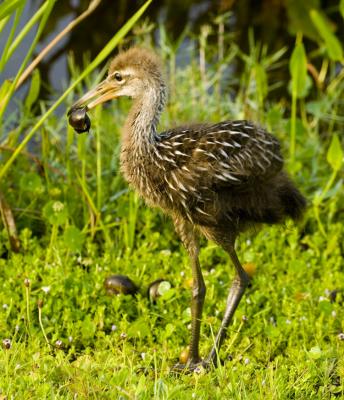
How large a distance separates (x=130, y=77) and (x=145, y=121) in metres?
0.27

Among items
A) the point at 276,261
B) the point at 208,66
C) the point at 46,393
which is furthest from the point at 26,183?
the point at 208,66

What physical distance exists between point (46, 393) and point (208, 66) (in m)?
4.71

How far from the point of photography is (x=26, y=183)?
5402 millimetres

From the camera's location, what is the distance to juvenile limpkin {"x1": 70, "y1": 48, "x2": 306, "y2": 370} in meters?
4.18

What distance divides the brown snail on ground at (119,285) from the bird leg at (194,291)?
0.47m

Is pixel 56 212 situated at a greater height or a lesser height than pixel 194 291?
greater

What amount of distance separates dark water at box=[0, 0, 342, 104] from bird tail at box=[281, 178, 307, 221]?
3.75m

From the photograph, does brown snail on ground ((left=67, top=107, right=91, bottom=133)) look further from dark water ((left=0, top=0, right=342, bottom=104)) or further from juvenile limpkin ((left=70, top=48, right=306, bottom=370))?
dark water ((left=0, top=0, right=342, bottom=104))

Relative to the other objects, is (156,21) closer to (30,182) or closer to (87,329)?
(30,182)

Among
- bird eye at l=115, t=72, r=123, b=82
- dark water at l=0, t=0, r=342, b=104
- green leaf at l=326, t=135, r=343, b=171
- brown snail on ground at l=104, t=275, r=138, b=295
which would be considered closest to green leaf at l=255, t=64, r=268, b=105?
green leaf at l=326, t=135, r=343, b=171

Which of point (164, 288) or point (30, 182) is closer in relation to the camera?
point (164, 288)

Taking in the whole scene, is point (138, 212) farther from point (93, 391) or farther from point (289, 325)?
point (93, 391)

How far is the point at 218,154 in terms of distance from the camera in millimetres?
4215

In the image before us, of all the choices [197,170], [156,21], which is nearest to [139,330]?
[197,170]
